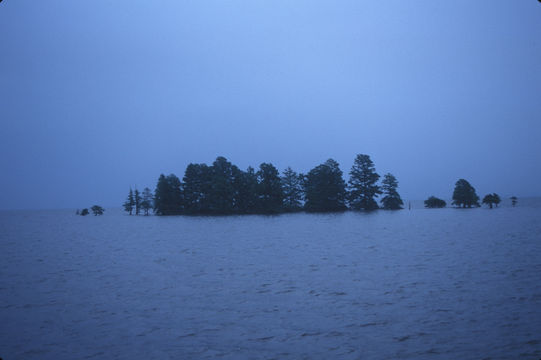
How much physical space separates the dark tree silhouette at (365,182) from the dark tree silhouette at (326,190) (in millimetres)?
4070

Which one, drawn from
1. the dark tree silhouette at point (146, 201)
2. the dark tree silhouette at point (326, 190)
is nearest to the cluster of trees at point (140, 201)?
the dark tree silhouette at point (146, 201)

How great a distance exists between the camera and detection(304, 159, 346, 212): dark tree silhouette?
93.1 metres

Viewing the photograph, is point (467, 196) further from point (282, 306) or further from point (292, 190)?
point (282, 306)

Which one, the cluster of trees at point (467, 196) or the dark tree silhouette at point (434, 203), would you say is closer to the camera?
the cluster of trees at point (467, 196)

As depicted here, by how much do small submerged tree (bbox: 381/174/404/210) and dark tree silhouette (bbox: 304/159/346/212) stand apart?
471 inches

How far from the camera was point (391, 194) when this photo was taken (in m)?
93.6

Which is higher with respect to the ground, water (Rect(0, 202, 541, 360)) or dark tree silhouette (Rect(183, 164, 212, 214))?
dark tree silhouette (Rect(183, 164, 212, 214))

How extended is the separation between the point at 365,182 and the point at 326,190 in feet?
37.9

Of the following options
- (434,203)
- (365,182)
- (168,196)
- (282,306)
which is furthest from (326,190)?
(282,306)

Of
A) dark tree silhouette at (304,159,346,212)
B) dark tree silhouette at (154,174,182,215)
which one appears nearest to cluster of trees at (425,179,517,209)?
dark tree silhouette at (304,159,346,212)

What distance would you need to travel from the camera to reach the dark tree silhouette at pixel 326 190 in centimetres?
9312

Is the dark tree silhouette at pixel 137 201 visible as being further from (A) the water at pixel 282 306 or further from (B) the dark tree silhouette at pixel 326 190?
(A) the water at pixel 282 306

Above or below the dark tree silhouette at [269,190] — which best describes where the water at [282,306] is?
below

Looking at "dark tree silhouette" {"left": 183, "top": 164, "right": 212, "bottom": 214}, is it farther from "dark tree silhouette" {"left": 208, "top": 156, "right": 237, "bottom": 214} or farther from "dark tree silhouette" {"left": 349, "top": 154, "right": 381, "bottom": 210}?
"dark tree silhouette" {"left": 349, "top": 154, "right": 381, "bottom": 210}
